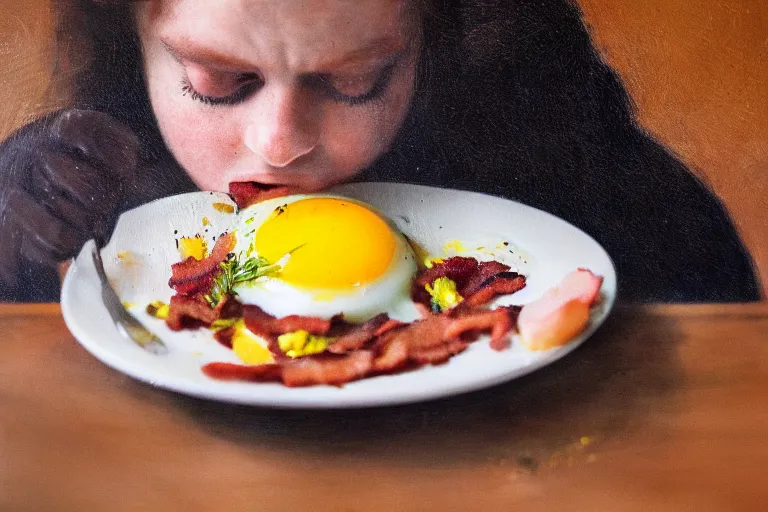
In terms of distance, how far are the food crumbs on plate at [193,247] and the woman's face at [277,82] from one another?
8 centimetres

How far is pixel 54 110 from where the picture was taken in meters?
0.93

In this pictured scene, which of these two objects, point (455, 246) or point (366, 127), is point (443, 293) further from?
point (366, 127)

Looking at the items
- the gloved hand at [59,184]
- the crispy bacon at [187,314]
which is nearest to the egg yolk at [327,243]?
the crispy bacon at [187,314]

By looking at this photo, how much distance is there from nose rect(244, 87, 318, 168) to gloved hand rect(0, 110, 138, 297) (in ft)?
0.55

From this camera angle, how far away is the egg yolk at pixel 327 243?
92 cm

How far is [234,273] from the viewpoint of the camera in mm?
952

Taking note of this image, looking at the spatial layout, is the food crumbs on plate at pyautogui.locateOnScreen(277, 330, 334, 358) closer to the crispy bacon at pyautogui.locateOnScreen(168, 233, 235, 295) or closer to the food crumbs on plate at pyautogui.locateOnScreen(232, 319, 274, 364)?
the food crumbs on plate at pyautogui.locateOnScreen(232, 319, 274, 364)

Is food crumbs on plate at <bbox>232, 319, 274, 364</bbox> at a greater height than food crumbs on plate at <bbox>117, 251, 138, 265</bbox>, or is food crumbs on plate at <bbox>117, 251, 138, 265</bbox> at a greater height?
food crumbs on plate at <bbox>117, 251, 138, 265</bbox>

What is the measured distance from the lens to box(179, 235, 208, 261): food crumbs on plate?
3.17 feet

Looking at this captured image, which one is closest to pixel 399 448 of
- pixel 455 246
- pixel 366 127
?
pixel 455 246

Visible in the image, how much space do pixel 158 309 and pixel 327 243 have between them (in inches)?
9.7

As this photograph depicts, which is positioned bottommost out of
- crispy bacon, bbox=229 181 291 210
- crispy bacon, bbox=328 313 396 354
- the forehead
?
crispy bacon, bbox=328 313 396 354

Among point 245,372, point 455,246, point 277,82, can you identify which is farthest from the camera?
point 455,246

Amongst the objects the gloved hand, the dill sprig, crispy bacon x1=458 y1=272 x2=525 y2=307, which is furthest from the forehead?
crispy bacon x1=458 y1=272 x2=525 y2=307
